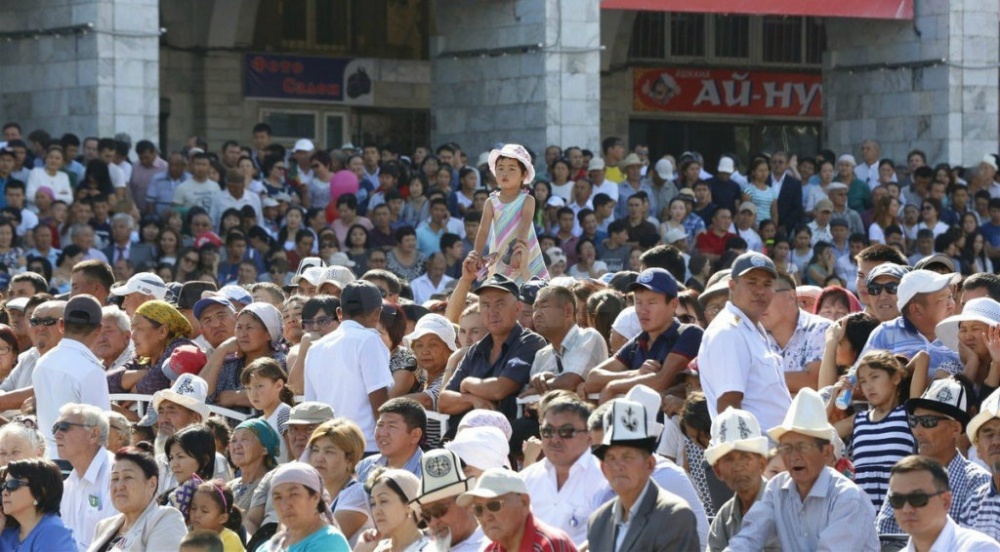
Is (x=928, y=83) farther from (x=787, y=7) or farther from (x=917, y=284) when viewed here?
(x=917, y=284)

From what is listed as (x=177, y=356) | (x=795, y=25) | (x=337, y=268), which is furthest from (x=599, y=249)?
(x=795, y=25)

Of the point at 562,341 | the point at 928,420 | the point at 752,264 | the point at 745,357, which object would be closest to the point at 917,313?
the point at 752,264

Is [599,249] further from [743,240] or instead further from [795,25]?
[795,25]

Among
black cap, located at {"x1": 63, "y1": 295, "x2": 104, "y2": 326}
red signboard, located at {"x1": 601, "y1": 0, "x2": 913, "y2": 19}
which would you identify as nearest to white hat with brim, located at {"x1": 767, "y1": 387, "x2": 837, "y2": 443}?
black cap, located at {"x1": 63, "y1": 295, "x2": 104, "y2": 326}

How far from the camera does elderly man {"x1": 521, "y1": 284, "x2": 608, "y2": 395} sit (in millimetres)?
10789

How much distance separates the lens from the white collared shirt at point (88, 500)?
10641 mm

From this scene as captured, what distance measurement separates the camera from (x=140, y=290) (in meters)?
13.5

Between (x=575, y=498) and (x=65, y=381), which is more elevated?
(x=65, y=381)

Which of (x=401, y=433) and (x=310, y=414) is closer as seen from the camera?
(x=401, y=433)

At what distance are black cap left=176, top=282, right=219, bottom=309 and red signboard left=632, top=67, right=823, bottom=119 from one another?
67.5 ft

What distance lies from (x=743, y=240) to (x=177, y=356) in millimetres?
10089

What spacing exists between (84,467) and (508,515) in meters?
3.44

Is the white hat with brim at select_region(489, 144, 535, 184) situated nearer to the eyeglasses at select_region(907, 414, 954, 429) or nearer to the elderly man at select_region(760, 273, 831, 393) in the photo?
the elderly man at select_region(760, 273, 831, 393)

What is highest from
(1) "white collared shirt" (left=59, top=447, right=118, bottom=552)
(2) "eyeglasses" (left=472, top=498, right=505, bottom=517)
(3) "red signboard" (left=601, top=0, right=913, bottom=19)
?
(3) "red signboard" (left=601, top=0, right=913, bottom=19)
